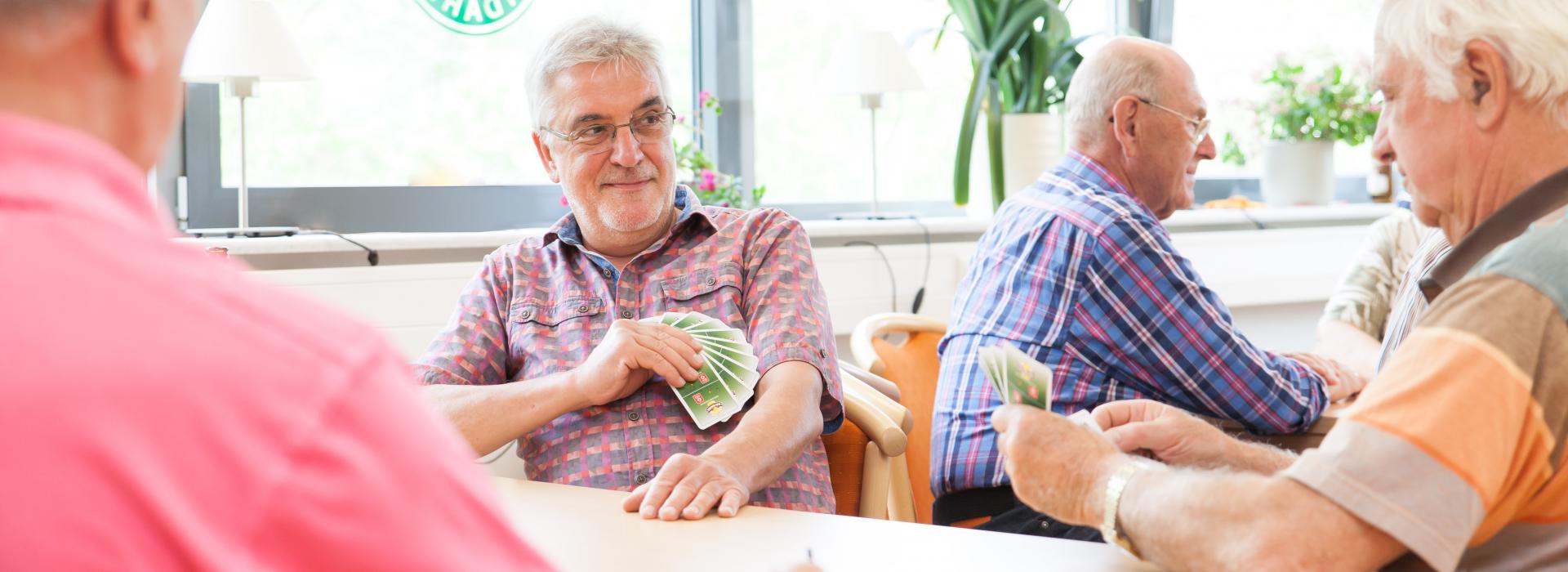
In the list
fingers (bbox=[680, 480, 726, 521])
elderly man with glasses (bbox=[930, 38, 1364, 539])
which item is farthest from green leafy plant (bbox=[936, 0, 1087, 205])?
fingers (bbox=[680, 480, 726, 521])

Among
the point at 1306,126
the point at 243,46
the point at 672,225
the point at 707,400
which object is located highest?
the point at 243,46

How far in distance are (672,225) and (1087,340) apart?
0.72m

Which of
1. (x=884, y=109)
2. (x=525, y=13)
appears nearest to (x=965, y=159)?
(x=884, y=109)

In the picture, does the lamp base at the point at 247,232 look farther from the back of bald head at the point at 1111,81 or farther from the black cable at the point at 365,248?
the back of bald head at the point at 1111,81

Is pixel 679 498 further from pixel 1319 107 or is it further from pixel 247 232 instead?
pixel 1319 107

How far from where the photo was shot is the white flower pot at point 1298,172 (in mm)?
4730

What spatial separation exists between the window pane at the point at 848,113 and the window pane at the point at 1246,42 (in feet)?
4.00

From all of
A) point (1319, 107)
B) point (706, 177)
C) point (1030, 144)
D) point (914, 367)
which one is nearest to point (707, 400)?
point (914, 367)

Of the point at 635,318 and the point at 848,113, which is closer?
the point at 635,318

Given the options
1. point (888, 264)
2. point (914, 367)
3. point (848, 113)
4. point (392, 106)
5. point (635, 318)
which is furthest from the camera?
point (848, 113)

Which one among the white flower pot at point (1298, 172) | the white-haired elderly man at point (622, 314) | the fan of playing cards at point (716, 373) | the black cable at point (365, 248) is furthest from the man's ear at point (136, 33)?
the white flower pot at point (1298, 172)

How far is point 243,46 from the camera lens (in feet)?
8.29

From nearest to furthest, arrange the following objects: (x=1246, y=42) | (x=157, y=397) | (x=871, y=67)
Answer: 1. (x=157, y=397)
2. (x=871, y=67)
3. (x=1246, y=42)

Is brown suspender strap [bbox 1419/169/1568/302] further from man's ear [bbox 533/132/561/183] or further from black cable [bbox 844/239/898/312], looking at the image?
black cable [bbox 844/239/898/312]
